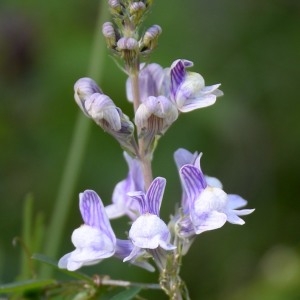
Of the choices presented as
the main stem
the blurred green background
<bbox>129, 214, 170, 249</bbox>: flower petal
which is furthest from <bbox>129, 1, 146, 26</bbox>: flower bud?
the blurred green background

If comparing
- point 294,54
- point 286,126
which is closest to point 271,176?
point 286,126

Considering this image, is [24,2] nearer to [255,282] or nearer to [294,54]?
[294,54]

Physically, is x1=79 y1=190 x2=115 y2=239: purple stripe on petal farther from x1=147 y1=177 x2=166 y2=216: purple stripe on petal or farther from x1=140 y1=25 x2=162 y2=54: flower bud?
x1=140 y1=25 x2=162 y2=54: flower bud

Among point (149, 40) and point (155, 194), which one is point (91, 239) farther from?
point (149, 40)

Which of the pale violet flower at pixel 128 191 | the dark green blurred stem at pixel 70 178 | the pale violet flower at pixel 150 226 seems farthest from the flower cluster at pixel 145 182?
the dark green blurred stem at pixel 70 178

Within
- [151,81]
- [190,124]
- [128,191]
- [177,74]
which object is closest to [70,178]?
[190,124]
